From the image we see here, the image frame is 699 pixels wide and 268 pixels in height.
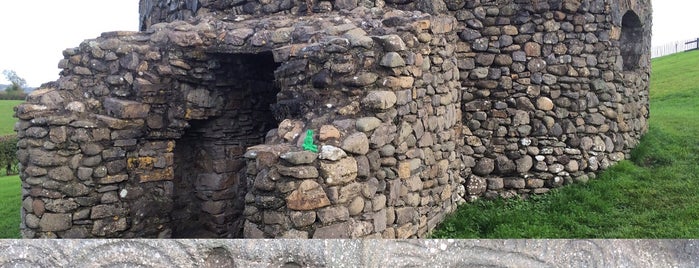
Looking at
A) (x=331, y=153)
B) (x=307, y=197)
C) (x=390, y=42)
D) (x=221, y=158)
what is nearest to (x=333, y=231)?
(x=307, y=197)

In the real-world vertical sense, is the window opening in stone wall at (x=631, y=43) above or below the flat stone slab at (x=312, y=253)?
above

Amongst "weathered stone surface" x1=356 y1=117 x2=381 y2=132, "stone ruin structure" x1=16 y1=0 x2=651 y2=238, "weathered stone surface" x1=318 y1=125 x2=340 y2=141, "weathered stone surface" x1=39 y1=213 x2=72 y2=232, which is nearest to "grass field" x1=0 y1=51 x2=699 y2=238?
"stone ruin structure" x1=16 y1=0 x2=651 y2=238

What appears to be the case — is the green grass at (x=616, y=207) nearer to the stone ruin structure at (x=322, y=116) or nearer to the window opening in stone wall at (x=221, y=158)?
the stone ruin structure at (x=322, y=116)

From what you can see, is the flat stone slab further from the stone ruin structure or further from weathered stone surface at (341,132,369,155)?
weathered stone surface at (341,132,369,155)

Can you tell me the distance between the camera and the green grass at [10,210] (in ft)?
31.2

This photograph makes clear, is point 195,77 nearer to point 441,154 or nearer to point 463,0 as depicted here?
point 441,154

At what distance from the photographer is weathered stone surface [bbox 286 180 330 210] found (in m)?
4.90

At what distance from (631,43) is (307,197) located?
770cm

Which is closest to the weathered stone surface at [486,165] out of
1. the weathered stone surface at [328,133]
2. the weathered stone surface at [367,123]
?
the weathered stone surface at [367,123]

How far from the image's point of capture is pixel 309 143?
5.25 m

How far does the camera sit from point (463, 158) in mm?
8484

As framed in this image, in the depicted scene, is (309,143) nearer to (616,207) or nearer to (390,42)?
(390,42)

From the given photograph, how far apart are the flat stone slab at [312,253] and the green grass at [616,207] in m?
4.34

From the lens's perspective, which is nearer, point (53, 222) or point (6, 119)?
point (53, 222)
